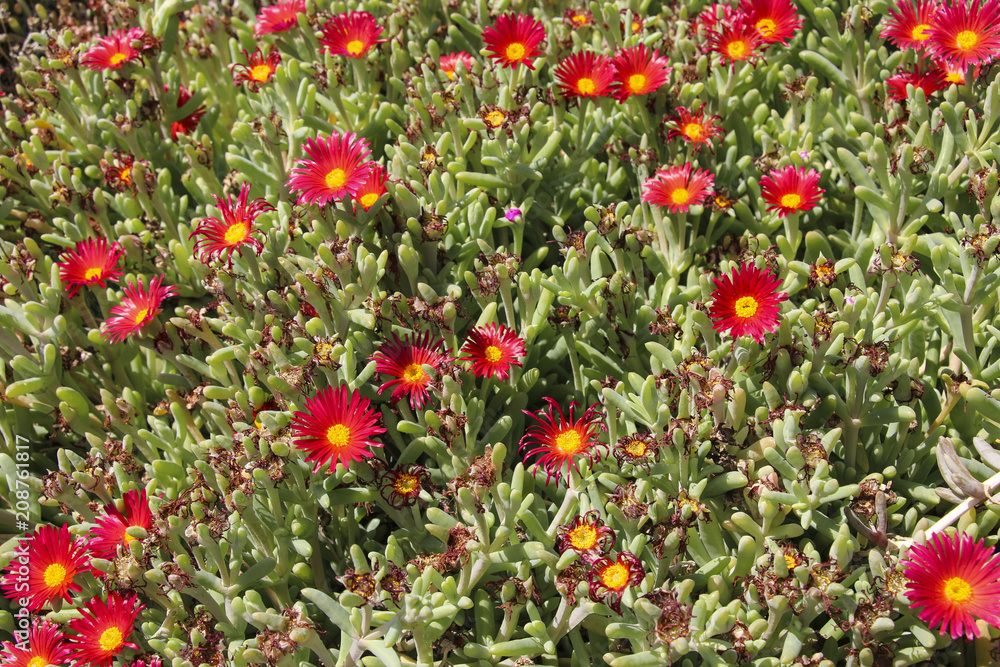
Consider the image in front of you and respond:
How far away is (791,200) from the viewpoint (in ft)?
6.70

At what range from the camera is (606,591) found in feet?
4.84

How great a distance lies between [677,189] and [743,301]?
48cm

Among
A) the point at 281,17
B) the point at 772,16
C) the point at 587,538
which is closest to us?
the point at 587,538

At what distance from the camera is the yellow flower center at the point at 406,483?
5.86 feet

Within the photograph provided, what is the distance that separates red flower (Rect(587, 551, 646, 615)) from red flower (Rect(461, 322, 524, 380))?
548 mm

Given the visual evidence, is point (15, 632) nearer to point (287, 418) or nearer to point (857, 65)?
point (287, 418)

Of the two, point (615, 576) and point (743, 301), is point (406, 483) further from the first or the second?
point (743, 301)

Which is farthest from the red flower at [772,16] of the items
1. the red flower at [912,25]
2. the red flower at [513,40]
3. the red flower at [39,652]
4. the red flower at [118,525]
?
the red flower at [39,652]

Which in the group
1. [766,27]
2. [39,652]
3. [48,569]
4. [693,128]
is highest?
[766,27]

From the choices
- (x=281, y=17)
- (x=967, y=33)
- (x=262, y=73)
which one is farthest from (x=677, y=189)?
(x=281, y=17)

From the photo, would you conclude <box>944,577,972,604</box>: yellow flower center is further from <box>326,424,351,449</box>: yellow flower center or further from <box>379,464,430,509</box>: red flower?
<box>326,424,351,449</box>: yellow flower center

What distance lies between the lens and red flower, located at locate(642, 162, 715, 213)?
210 cm

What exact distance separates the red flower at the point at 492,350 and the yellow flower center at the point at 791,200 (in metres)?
0.83

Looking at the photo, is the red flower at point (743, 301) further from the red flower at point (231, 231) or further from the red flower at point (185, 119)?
the red flower at point (185, 119)
